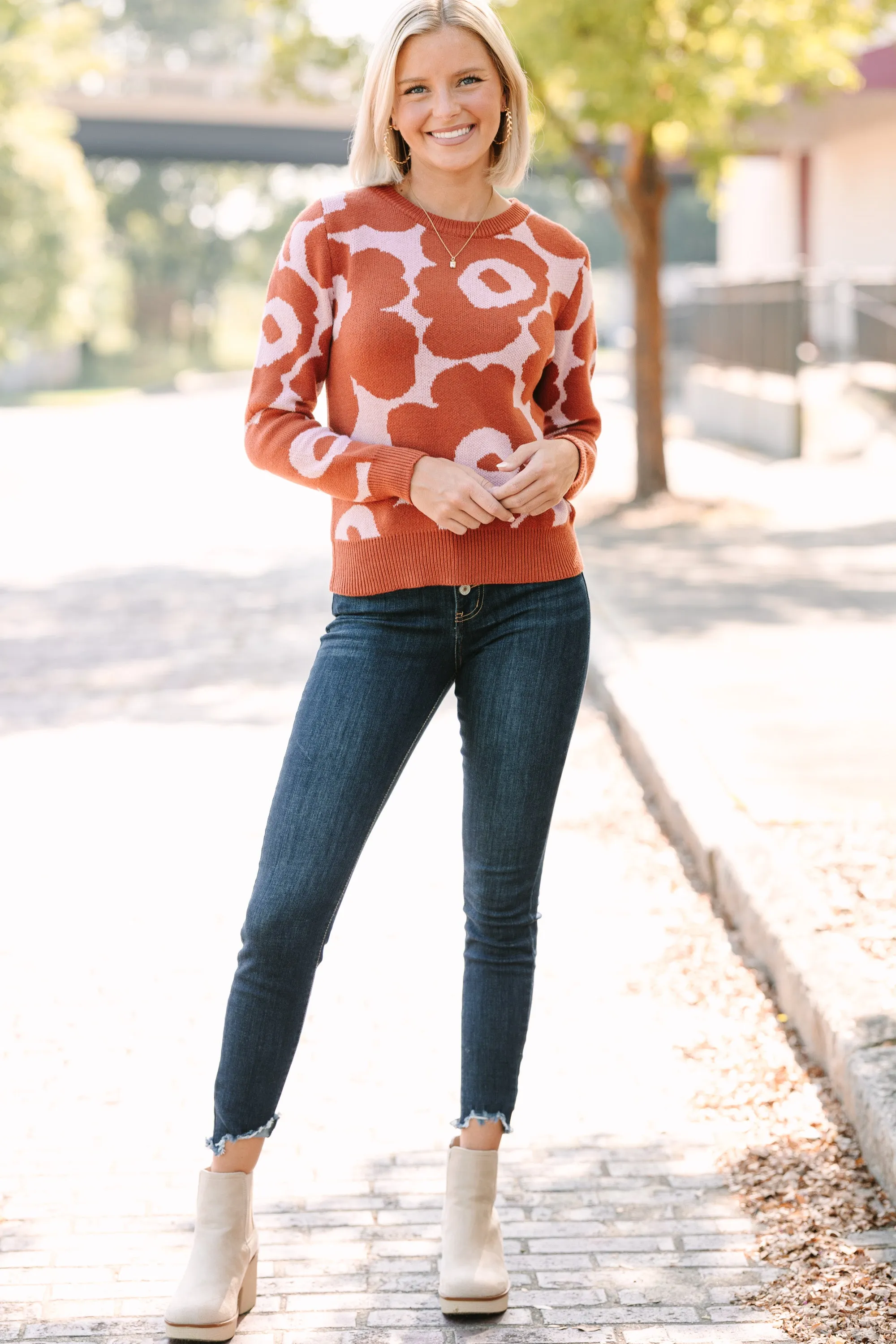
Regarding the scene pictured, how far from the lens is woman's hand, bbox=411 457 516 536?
8.50ft

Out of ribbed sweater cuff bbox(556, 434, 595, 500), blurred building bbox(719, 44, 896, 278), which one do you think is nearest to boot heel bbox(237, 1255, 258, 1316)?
ribbed sweater cuff bbox(556, 434, 595, 500)

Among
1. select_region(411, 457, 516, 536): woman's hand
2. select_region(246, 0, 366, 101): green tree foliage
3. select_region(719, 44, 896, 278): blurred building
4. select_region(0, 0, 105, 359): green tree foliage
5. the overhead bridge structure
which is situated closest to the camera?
select_region(411, 457, 516, 536): woman's hand

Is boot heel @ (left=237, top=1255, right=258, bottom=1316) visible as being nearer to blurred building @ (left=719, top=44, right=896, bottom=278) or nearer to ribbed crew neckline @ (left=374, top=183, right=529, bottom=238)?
ribbed crew neckline @ (left=374, top=183, right=529, bottom=238)

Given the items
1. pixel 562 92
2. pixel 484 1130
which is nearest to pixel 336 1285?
pixel 484 1130

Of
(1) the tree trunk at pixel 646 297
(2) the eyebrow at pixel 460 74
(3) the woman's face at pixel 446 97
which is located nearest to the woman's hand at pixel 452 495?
(3) the woman's face at pixel 446 97

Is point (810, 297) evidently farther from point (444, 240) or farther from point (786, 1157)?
point (444, 240)

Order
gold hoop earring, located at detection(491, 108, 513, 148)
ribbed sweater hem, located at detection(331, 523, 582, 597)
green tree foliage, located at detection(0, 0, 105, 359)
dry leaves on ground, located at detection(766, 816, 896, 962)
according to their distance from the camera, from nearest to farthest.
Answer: ribbed sweater hem, located at detection(331, 523, 582, 597) → gold hoop earring, located at detection(491, 108, 513, 148) → dry leaves on ground, located at detection(766, 816, 896, 962) → green tree foliage, located at detection(0, 0, 105, 359)

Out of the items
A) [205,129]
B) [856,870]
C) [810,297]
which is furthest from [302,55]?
[205,129]

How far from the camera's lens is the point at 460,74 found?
9.02 ft

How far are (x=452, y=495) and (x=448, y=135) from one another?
61 cm

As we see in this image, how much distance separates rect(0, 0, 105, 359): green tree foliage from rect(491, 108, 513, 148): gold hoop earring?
21.6 m

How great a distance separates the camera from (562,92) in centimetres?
1384

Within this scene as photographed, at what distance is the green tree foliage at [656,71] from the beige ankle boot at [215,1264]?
10.8 m

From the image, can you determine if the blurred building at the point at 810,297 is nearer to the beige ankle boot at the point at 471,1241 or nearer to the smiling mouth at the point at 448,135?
the smiling mouth at the point at 448,135
